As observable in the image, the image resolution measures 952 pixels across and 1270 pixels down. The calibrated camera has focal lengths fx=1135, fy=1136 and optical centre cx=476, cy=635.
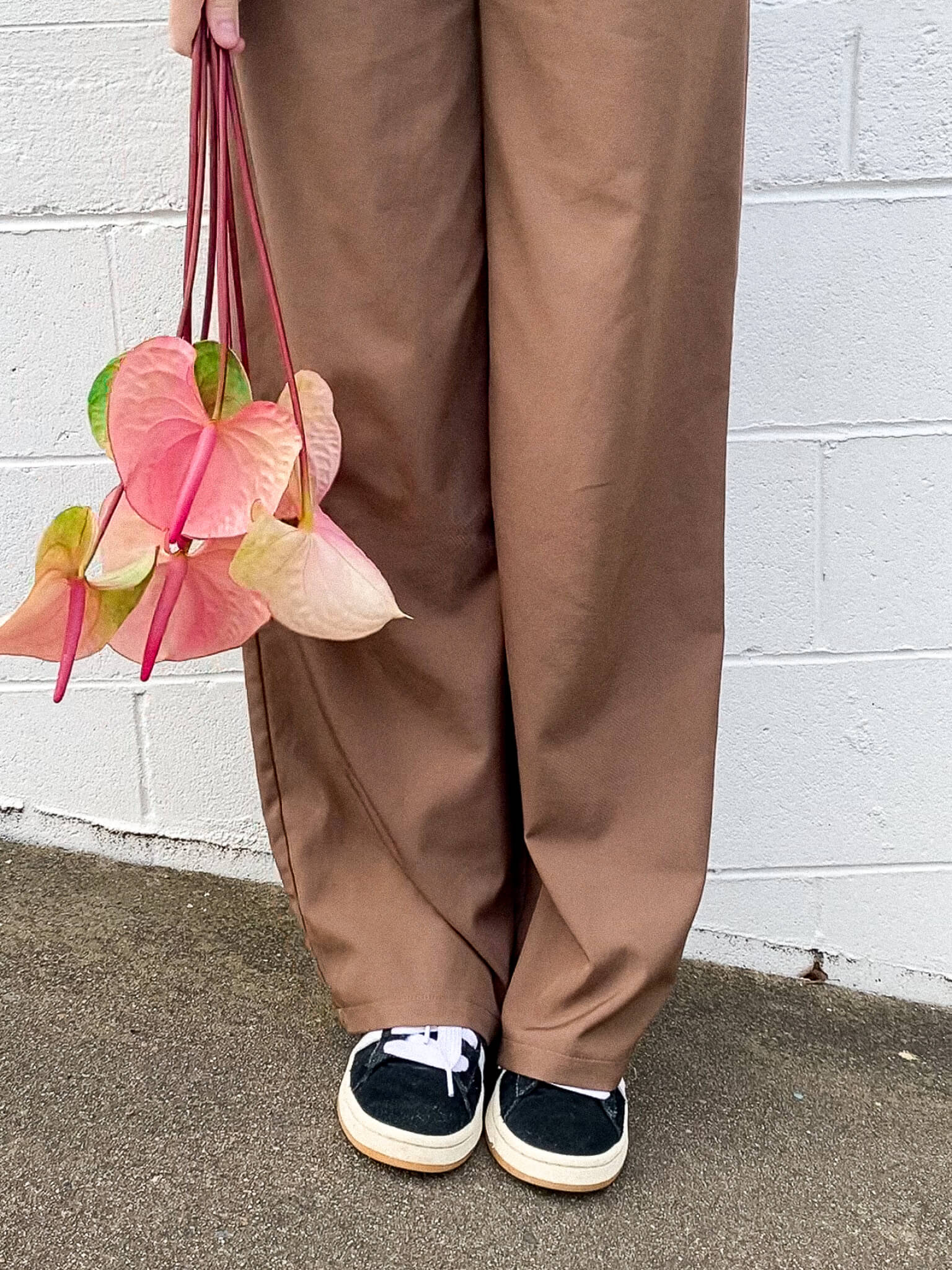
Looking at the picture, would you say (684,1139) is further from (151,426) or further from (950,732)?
(151,426)

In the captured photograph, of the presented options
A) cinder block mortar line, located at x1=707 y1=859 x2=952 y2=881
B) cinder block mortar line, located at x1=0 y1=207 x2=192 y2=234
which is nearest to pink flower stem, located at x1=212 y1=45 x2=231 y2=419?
cinder block mortar line, located at x1=0 y1=207 x2=192 y2=234

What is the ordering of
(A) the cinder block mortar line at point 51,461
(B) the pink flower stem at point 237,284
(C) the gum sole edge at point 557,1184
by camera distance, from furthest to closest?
(A) the cinder block mortar line at point 51,461 < (C) the gum sole edge at point 557,1184 < (B) the pink flower stem at point 237,284

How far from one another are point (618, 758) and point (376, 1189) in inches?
14.3

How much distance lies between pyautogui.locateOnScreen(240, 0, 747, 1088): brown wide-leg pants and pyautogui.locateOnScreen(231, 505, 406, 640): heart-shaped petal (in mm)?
206

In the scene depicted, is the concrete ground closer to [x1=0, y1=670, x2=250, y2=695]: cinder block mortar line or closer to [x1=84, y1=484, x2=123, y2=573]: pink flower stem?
[x1=0, y1=670, x2=250, y2=695]: cinder block mortar line

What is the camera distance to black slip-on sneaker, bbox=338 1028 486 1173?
2.76 ft

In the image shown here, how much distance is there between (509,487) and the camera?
83cm

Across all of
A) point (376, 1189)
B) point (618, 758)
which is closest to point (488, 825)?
point (618, 758)

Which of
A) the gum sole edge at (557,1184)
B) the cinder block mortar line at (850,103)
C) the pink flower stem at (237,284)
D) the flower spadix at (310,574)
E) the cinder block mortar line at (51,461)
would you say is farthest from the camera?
the cinder block mortar line at (51,461)

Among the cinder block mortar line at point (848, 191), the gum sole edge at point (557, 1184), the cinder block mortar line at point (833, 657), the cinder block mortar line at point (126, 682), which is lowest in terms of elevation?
the gum sole edge at point (557, 1184)

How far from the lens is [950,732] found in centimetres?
115

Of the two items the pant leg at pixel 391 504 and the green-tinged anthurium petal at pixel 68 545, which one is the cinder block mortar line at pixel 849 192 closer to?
the pant leg at pixel 391 504

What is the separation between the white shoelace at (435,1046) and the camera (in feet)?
2.89

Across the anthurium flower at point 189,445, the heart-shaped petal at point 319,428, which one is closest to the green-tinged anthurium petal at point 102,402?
the anthurium flower at point 189,445
